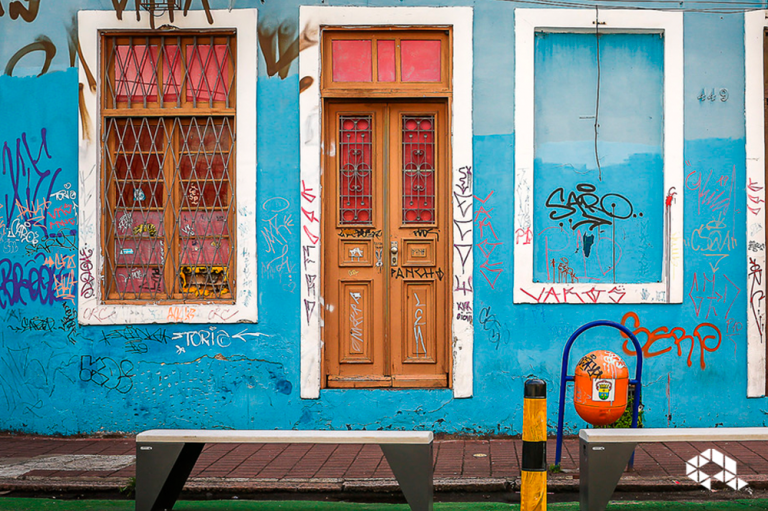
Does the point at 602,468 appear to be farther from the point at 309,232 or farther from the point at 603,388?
the point at 309,232

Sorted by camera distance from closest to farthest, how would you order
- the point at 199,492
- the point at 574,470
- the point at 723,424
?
the point at 199,492 → the point at 574,470 → the point at 723,424

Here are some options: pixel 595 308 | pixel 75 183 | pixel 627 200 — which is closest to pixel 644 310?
pixel 595 308

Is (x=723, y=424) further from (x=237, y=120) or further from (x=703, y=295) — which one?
(x=237, y=120)

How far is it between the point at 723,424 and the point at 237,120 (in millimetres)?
5507

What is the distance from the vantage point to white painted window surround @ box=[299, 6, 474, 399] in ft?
24.2

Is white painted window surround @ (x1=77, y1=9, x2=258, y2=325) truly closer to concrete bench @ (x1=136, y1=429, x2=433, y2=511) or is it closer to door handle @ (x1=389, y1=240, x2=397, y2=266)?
door handle @ (x1=389, y1=240, x2=397, y2=266)

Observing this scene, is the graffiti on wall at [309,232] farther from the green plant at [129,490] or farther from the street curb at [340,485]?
the green plant at [129,490]

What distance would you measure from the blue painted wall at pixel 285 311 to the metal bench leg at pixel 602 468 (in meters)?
3.03

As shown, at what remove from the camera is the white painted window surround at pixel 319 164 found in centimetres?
739

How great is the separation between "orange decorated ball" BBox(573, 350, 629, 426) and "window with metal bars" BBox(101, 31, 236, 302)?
143 inches

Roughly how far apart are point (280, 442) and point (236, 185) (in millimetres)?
3601

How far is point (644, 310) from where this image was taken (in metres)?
7.38

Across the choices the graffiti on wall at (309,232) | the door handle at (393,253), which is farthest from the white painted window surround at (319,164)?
the door handle at (393,253)

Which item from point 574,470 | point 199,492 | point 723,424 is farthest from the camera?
point 723,424
